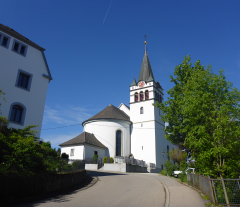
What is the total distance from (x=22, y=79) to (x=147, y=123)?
26.0 m

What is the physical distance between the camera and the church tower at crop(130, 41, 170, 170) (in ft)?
124

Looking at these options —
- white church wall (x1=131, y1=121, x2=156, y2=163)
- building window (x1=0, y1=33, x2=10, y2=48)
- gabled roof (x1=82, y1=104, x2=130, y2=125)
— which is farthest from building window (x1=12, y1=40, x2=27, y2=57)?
white church wall (x1=131, y1=121, x2=156, y2=163)

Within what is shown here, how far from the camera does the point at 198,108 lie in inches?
453

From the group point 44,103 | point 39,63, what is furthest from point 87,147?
point 39,63

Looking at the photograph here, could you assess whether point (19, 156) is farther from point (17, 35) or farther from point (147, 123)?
point (147, 123)

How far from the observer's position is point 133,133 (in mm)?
40312

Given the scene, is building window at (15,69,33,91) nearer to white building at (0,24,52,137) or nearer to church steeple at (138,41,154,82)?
white building at (0,24,52,137)

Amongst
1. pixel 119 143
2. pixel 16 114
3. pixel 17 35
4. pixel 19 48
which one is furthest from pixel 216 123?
pixel 119 143

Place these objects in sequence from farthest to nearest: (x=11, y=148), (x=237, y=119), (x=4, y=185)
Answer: (x=237, y=119)
(x=11, y=148)
(x=4, y=185)

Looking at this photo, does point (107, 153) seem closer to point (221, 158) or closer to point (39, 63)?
point (39, 63)

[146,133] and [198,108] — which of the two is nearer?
[198,108]

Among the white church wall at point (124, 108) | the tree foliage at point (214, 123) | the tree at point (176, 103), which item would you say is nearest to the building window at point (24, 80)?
the tree at point (176, 103)

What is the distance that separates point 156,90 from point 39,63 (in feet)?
92.4

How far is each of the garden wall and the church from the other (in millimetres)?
21751
